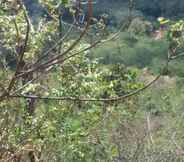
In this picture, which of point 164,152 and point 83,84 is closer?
point 83,84

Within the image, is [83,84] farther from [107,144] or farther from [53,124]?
[107,144]

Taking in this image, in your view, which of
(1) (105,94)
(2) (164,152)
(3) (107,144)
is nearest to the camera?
(1) (105,94)

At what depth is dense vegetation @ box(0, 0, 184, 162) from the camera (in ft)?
6.07

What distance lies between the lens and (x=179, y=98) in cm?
1075

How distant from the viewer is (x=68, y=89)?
4.40 meters

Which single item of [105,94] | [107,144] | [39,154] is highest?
[105,94]

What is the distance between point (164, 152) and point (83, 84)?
2675mm

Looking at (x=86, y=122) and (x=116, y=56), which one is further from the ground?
(x=86, y=122)

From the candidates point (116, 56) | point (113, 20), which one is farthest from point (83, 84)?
point (113, 20)

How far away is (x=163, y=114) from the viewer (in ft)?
33.1

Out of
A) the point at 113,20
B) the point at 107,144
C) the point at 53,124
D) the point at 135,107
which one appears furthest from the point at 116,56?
the point at 53,124

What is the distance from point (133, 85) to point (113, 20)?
1776cm

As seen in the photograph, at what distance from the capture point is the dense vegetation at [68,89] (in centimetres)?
185

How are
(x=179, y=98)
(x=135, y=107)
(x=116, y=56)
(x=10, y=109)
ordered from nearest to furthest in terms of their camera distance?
1. (x=10, y=109)
2. (x=135, y=107)
3. (x=179, y=98)
4. (x=116, y=56)
